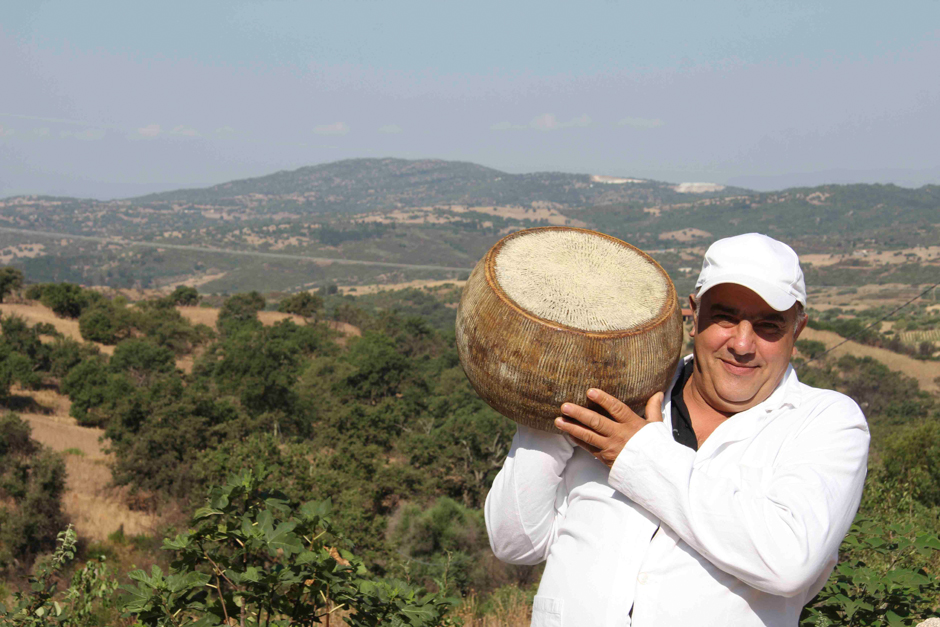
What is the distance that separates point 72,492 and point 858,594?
767 inches

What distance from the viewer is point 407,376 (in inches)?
1179

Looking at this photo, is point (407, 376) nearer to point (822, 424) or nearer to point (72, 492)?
point (72, 492)

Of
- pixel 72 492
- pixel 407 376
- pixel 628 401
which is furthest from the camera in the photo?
pixel 407 376

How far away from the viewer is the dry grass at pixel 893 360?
118ft

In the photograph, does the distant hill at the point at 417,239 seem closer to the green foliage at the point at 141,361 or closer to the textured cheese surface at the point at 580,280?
the green foliage at the point at 141,361

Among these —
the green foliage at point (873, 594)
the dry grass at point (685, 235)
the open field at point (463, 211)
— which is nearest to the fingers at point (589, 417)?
the green foliage at point (873, 594)

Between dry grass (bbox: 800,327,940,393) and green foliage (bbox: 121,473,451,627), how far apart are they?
39399 millimetres

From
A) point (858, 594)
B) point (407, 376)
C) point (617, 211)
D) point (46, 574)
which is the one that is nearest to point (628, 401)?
point (858, 594)

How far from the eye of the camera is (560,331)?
64.7 inches

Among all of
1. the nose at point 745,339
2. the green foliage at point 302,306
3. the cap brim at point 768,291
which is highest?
the cap brim at point 768,291

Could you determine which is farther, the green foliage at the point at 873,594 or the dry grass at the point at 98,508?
the dry grass at the point at 98,508

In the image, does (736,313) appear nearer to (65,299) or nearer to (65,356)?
(65,356)

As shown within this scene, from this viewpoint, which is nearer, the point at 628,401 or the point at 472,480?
the point at 628,401

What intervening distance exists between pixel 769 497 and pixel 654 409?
367 millimetres
